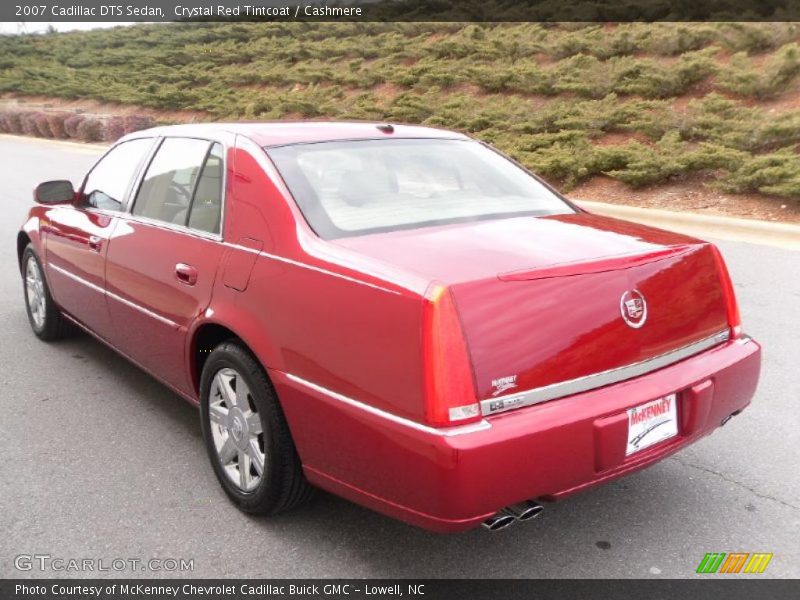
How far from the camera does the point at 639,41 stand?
56.3ft

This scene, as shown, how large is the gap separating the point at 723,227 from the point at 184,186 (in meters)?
7.41

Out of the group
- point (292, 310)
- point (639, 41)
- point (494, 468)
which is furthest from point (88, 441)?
point (639, 41)

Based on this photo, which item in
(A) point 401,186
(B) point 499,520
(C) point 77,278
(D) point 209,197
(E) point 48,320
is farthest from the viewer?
(E) point 48,320

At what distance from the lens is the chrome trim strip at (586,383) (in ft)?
8.05

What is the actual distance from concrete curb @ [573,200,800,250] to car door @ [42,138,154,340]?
6.77 meters

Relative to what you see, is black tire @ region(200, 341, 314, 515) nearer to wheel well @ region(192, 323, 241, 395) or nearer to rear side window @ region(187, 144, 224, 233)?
wheel well @ region(192, 323, 241, 395)

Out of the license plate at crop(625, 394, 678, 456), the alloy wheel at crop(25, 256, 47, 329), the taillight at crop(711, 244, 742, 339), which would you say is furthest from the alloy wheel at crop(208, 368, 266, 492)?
the alloy wheel at crop(25, 256, 47, 329)

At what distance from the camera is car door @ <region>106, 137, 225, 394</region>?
3.50 meters

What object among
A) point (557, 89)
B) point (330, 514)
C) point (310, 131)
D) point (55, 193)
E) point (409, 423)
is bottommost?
point (330, 514)

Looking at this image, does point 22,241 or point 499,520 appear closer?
point 499,520

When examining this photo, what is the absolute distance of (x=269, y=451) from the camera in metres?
3.02

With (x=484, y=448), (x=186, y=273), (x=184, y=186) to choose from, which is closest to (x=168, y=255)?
(x=186, y=273)

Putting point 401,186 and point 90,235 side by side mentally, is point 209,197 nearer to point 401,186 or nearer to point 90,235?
point 401,186

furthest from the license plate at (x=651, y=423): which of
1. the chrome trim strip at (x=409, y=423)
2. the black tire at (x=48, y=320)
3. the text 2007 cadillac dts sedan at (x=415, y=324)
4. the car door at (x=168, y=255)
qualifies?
the black tire at (x=48, y=320)
